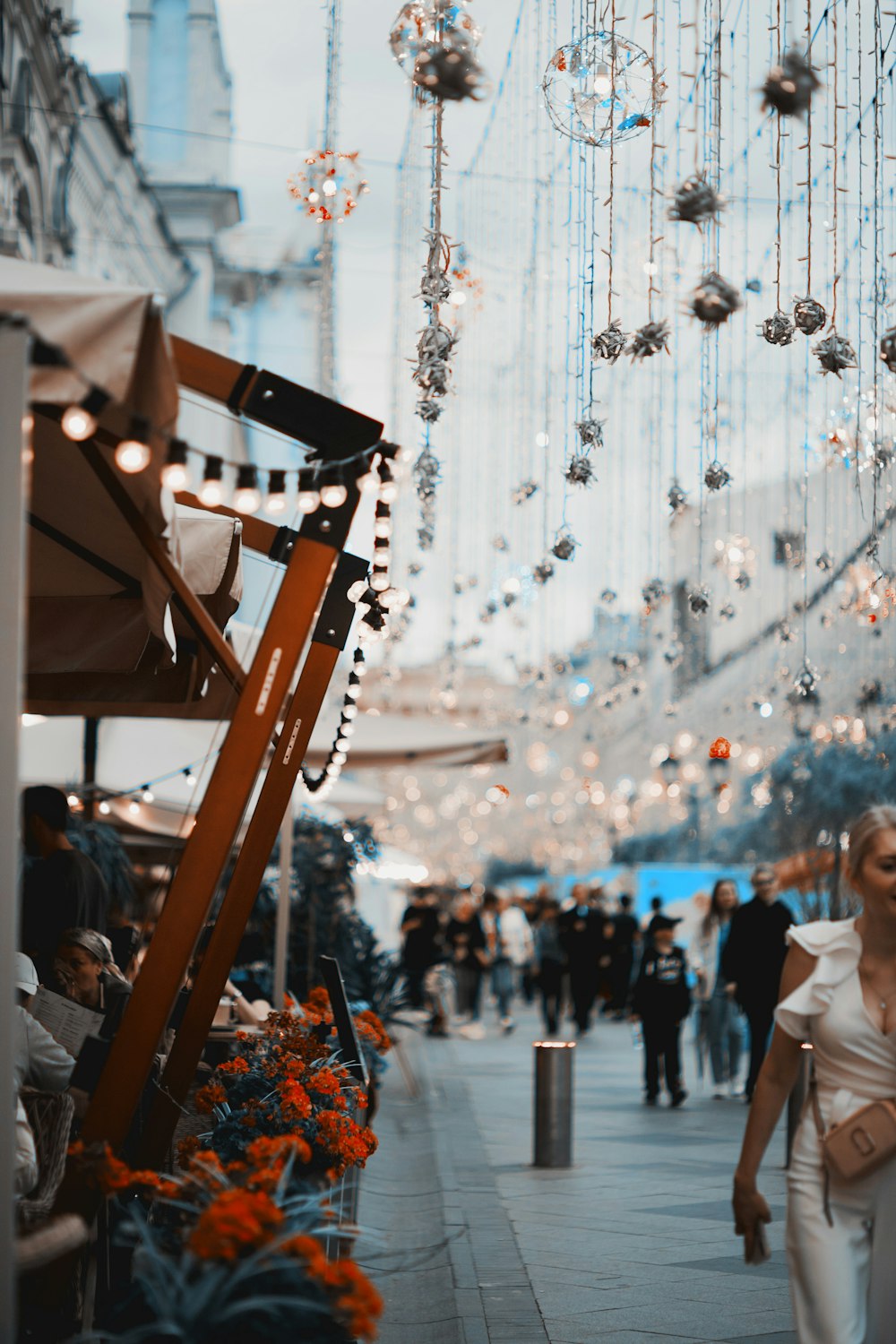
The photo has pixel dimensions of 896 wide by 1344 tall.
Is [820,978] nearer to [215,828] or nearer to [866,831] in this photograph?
[866,831]

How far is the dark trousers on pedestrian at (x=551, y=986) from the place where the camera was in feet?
62.5

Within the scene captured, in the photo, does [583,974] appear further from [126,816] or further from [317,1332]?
[317,1332]

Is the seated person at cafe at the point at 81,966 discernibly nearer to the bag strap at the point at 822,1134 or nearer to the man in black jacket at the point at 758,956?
the bag strap at the point at 822,1134

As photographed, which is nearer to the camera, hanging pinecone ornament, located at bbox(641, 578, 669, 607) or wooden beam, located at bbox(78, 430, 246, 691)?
wooden beam, located at bbox(78, 430, 246, 691)

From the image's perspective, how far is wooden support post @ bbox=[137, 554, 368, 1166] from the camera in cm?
465

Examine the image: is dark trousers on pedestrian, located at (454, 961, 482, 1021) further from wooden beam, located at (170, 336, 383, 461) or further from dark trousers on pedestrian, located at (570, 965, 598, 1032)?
wooden beam, located at (170, 336, 383, 461)

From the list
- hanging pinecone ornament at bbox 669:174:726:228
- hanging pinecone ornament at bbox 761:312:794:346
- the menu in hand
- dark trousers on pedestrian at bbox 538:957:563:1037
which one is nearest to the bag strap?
the menu in hand

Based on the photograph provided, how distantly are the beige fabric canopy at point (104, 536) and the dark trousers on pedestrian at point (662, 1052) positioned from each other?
705 centimetres

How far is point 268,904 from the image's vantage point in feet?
39.2

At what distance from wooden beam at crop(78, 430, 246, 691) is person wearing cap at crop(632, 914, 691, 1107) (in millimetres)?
8788

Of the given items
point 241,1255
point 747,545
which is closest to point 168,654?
point 241,1255

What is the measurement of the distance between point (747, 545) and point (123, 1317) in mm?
11183

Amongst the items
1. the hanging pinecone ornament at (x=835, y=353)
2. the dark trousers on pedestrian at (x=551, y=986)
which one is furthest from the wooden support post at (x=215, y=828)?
the dark trousers on pedestrian at (x=551, y=986)

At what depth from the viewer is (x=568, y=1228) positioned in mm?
7430
